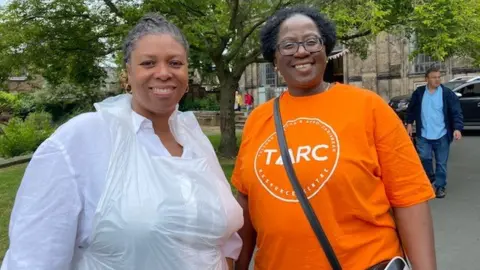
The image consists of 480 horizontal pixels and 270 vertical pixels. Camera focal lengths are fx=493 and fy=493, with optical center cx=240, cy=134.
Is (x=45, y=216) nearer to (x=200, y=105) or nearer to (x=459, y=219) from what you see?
(x=459, y=219)

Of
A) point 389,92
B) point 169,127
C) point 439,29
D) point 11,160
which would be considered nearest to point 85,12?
point 11,160

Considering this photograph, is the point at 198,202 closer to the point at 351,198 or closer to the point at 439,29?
the point at 351,198

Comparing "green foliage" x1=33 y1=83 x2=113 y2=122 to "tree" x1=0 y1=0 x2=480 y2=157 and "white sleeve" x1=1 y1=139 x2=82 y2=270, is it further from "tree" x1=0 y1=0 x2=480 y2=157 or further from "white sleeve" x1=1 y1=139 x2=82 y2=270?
"white sleeve" x1=1 y1=139 x2=82 y2=270

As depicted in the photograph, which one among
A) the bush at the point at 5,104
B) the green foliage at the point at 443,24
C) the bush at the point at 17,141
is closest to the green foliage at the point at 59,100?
the bush at the point at 5,104

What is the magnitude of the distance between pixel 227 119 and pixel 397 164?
1066 cm

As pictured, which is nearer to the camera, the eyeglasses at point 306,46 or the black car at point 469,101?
the eyeglasses at point 306,46

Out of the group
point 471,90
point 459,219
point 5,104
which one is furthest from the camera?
point 5,104

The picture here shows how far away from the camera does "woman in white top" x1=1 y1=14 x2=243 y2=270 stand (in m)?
1.57

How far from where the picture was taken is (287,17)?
7.05 ft

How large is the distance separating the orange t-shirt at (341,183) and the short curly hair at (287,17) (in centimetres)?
30

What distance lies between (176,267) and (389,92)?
2544 centimetres

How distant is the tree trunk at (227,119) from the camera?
12.2m

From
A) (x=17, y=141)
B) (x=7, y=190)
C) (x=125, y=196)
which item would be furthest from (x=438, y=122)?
(x=17, y=141)

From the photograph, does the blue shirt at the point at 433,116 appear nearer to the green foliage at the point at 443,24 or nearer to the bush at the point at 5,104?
the green foliage at the point at 443,24
